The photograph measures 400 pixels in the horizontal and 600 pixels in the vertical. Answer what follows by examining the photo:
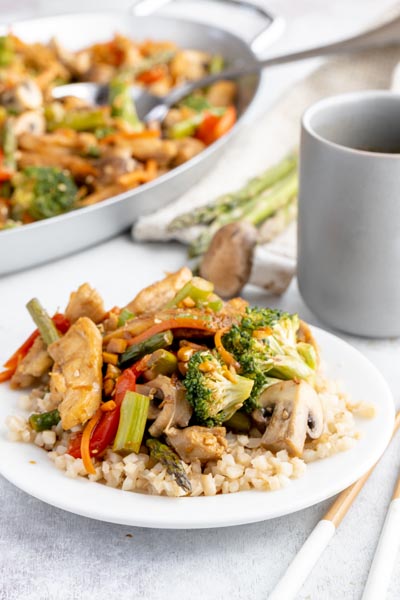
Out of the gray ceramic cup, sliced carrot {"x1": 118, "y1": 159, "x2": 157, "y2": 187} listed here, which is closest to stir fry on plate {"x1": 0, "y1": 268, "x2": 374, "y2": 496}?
the gray ceramic cup

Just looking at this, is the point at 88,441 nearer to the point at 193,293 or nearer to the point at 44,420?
the point at 44,420

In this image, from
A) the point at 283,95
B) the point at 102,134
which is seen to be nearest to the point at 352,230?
the point at 102,134

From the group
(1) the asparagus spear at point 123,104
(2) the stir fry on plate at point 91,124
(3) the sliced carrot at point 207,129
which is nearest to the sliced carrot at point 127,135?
(2) the stir fry on plate at point 91,124

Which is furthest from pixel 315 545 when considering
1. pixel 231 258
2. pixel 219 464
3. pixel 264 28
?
pixel 264 28

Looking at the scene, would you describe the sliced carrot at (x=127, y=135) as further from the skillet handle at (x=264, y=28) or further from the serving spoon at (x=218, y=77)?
the skillet handle at (x=264, y=28)

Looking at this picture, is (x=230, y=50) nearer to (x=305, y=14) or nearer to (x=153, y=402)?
(x=305, y=14)

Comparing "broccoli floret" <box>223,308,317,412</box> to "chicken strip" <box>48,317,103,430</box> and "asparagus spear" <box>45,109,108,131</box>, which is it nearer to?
"chicken strip" <box>48,317,103,430</box>
